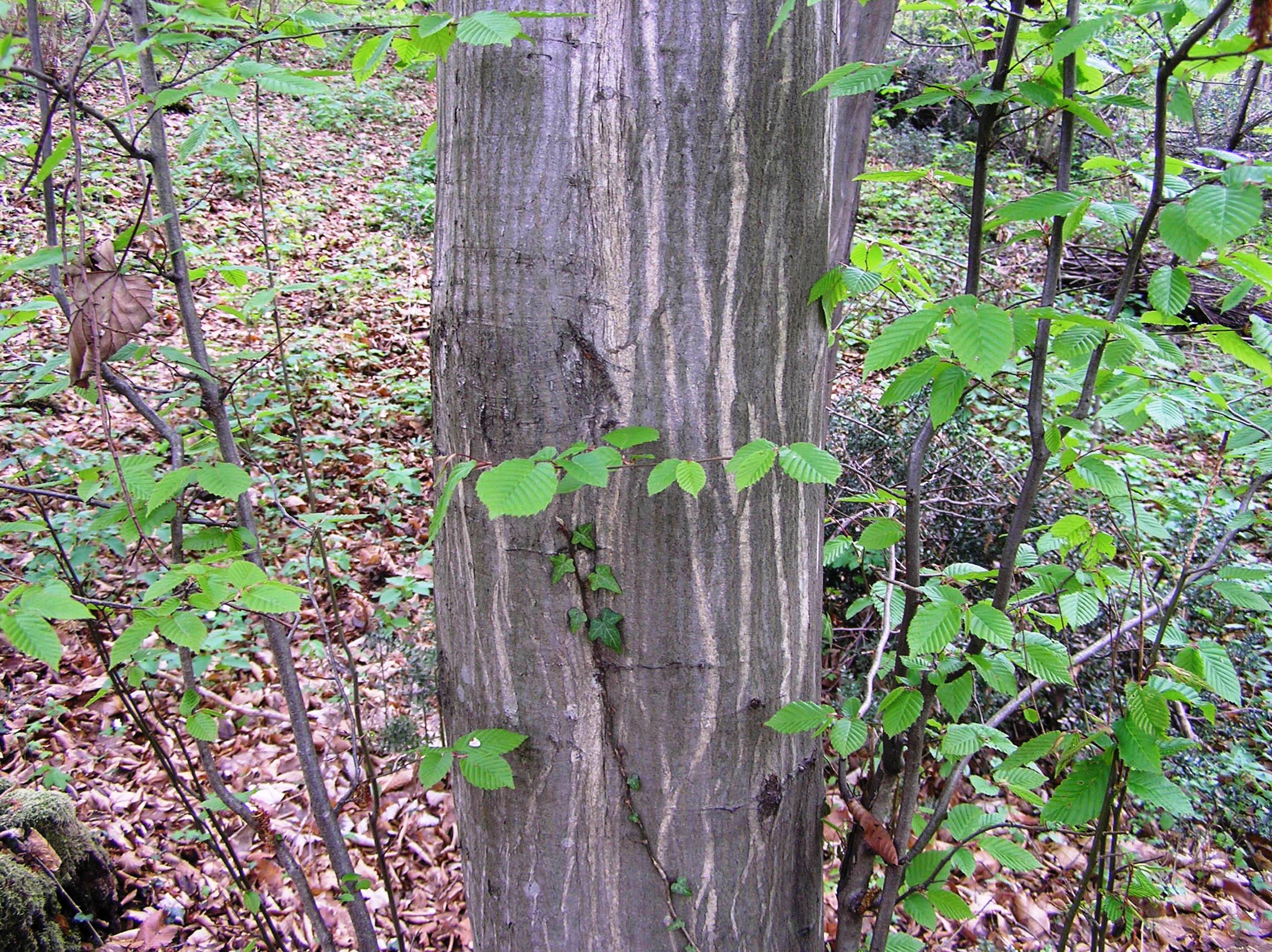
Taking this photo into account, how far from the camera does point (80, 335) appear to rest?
4.04ft

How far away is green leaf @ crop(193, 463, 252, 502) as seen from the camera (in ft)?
4.06

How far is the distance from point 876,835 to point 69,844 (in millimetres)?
2253

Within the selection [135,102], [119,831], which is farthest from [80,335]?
[119,831]

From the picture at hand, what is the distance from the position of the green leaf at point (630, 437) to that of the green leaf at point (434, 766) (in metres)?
0.54

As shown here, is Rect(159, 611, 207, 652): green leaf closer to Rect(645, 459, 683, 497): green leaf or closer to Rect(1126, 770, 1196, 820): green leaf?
Rect(645, 459, 683, 497): green leaf

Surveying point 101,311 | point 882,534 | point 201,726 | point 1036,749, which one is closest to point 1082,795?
point 1036,749

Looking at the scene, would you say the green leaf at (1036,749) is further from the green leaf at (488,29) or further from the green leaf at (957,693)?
the green leaf at (488,29)

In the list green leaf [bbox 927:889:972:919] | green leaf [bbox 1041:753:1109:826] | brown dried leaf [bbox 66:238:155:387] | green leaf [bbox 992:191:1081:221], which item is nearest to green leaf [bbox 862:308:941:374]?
green leaf [bbox 992:191:1081:221]

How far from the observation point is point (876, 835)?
1.39 meters

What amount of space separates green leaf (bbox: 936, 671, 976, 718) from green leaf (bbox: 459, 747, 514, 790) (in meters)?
0.71

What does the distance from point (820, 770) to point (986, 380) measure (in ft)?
2.63

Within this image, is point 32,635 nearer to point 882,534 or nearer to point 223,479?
point 223,479

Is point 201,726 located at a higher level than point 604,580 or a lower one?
lower

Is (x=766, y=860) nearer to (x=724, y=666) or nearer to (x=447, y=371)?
(x=724, y=666)
